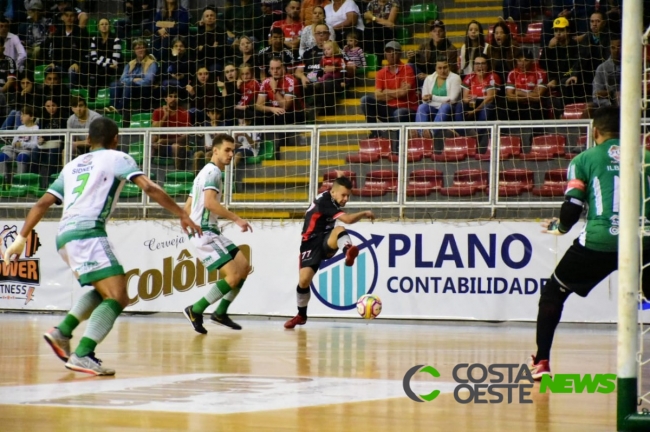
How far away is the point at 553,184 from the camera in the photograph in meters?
14.3

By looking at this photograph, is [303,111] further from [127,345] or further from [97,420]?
[97,420]

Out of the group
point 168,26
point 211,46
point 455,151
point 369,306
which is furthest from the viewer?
point 168,26

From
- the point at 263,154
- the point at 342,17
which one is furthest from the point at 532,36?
the point at 263,154

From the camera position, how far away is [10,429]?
4.93 m

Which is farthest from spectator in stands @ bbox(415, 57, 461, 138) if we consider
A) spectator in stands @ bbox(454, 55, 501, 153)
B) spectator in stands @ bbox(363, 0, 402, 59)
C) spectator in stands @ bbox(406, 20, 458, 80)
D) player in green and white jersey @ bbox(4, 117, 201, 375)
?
player in green and white jersey @ bbox(4, 117, 201, 375)

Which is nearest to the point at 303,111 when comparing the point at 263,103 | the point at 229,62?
the point at 263,103

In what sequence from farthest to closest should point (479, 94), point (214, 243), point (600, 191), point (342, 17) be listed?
1. point (342, 17)
2. point (479, 94)
3. point (214, 243)
4. point (600, 191)

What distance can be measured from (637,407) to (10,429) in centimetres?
297

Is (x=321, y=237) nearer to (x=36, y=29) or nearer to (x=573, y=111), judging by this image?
(x=573, y=111)

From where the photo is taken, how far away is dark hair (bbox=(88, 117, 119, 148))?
26.1 ft

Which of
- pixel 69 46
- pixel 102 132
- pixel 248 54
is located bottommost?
pixel 102 132

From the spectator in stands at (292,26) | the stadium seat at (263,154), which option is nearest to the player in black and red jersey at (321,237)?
the stadium seat at (263,154)

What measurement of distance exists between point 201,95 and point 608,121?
1161 centimetres

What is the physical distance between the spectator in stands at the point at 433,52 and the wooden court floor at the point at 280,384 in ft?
18.8
